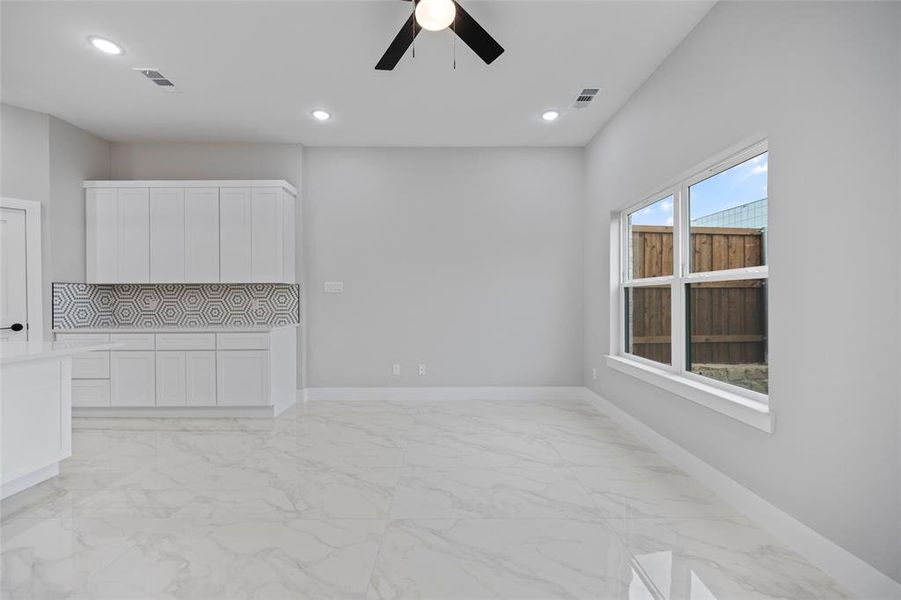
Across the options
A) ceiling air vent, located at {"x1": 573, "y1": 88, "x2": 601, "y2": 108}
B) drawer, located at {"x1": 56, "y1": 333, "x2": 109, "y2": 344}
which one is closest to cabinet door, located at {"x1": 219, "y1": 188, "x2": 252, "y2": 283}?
drawer, located at {"x1": 56, "y1": 333, "x2": 109, "y2": 344}

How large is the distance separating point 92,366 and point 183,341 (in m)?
0.90

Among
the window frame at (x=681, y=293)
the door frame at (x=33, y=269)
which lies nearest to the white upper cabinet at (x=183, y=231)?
the door frame at (x=33, y=269)

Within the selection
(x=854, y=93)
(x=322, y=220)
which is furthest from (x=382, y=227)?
(x=854, y=93)

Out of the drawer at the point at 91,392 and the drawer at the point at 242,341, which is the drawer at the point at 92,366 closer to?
the drawer at the point at 91,392

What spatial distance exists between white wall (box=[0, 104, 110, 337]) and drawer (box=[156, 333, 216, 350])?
3.35 ft

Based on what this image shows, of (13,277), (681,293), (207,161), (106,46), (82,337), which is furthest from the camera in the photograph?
(207,161)

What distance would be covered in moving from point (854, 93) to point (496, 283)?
137 inches

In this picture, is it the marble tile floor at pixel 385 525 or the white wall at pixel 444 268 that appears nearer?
the marble tile floor at pixel 385 525

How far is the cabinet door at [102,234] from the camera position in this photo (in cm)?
444

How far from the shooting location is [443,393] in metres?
4.93

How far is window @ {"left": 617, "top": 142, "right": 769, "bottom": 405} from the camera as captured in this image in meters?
2.34

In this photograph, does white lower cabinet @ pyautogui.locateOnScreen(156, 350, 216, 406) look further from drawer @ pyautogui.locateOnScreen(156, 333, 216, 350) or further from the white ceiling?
the white ceiling

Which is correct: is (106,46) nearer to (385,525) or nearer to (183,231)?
(183,231)

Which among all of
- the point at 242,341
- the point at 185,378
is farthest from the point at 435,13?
the point at 185,378
